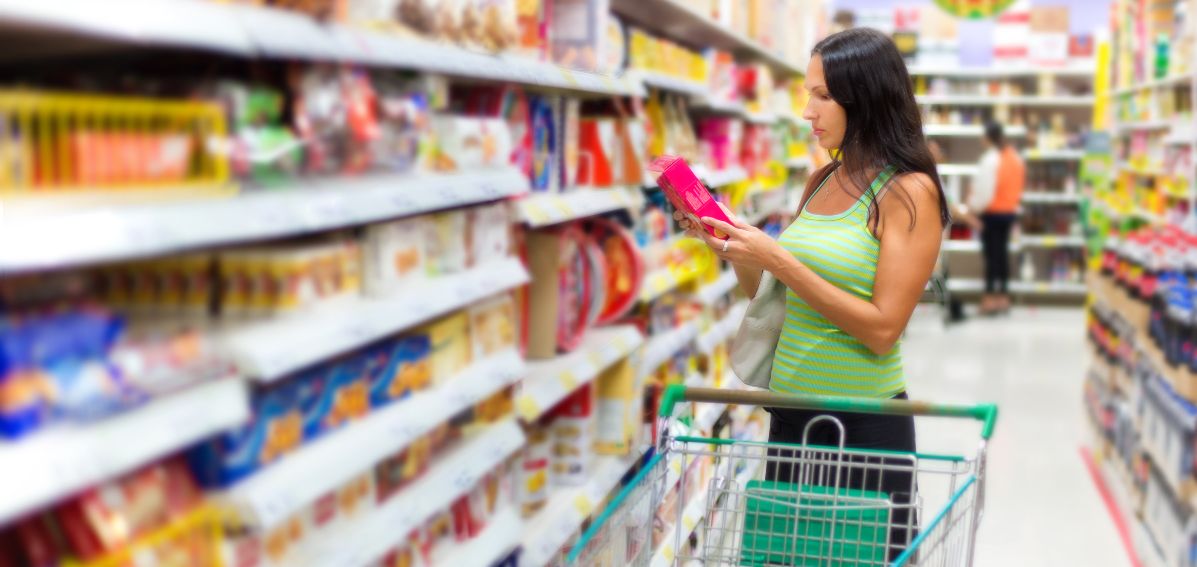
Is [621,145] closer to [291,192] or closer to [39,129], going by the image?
[291,192]

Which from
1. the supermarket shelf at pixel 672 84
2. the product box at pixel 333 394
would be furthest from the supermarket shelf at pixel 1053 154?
the product box at pixel 333 394

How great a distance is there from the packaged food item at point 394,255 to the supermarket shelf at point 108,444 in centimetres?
40

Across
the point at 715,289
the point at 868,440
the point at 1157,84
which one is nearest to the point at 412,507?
the point at 868,440

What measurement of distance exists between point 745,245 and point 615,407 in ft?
3.33

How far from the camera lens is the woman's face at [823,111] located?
89.8 inches

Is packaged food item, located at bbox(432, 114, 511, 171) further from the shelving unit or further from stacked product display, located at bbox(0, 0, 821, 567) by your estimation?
the shelving unit

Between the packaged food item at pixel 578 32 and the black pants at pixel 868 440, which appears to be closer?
the black pants at pixel 868 440

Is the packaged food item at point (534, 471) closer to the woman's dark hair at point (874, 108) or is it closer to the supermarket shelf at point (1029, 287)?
the woman's dark hair at point (874, 108)

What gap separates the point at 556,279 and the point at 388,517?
3.46ft

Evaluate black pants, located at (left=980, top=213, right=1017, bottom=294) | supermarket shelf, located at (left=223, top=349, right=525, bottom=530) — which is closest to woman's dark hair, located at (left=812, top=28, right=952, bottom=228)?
supermarket shelf, located at (left=223, top=349, right=525, bottom=530)

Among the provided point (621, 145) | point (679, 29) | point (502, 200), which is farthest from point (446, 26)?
point (679, 29)

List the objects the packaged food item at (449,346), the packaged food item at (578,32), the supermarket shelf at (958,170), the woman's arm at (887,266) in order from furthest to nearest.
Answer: the supermarket shelf at (958,170) < the packaged food item at (578,32) < the woman's arm at (887,266) < the packaged food item at (449,346)

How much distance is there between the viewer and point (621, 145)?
3158 mm

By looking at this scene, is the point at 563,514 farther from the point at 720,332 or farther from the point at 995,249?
the point at 995,249
